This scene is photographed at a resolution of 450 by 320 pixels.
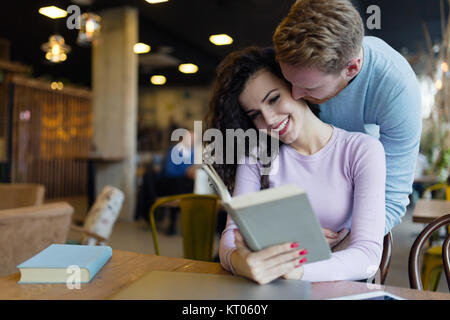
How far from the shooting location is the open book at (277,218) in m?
0.71

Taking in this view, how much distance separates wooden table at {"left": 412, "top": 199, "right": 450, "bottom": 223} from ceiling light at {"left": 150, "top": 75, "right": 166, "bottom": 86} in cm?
1044

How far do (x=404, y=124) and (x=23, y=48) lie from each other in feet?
32.6

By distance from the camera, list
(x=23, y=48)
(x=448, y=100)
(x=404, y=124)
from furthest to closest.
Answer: (x=23, y=48) < (x=448, y=100) < (x=404, y=124)

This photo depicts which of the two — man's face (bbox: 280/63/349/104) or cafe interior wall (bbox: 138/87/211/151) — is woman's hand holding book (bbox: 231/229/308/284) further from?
cafe interior wall (bbox: 138/87/211/151)

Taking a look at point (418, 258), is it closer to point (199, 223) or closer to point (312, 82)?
point (312, 82)

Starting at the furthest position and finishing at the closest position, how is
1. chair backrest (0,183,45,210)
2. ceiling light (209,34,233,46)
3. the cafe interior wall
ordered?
the cafe interior wall, ceiling light (209,34,233,46), chair backrest (0,183,45,210)

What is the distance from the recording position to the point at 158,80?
13.0 meters

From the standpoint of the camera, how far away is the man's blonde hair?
0.98 metres

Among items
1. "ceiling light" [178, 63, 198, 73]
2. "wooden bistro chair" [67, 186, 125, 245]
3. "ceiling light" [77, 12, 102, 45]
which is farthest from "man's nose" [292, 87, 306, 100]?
"ceiling light" [178, 63, 198, 73]

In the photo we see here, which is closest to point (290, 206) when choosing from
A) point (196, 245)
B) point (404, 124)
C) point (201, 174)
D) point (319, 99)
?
point (319, 99)

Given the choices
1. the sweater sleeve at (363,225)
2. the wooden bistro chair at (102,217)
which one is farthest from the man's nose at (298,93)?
the wooden bistro chair at (102,217)

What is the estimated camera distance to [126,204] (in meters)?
6.27

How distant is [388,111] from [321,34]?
1.40ft
